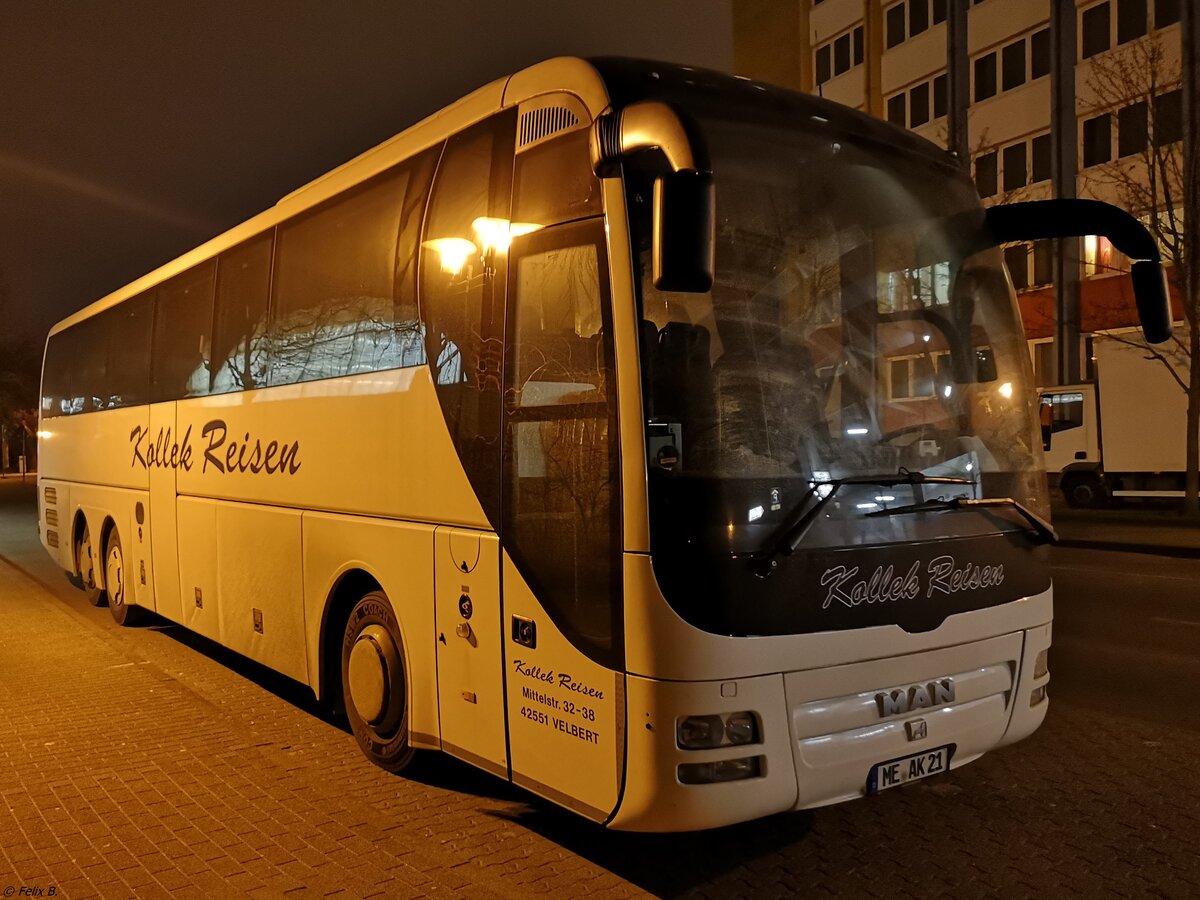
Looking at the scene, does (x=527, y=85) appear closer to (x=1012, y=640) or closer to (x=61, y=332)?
(x=1012, y=640)

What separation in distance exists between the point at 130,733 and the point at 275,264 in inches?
131

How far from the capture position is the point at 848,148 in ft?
15.4

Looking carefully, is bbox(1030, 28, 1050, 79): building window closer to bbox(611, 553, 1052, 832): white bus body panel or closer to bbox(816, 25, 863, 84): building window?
Answer: bbox(816, 25, 863, 84): building window

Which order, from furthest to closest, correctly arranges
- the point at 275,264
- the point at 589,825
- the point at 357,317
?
the point at 275,264 < the point at 357,317 < the point at 589,825

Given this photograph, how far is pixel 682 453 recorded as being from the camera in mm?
3971

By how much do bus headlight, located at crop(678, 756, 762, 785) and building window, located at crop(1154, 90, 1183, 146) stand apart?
74.9 feet

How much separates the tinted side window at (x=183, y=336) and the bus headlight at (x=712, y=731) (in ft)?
19.4

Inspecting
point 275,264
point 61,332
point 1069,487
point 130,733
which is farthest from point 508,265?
point 1069,487

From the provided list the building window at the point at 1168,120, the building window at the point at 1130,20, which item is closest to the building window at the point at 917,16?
the building window at the point at 1130,20

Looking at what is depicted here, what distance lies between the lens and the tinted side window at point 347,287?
5699mm

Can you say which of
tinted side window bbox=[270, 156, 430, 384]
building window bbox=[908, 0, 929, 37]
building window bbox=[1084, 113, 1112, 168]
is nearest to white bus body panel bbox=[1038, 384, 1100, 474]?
building window bbox=[1084, 113, 1112, 168]

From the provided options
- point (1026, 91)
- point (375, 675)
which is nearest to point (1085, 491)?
point (1026, 91)

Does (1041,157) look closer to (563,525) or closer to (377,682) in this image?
(377,682)

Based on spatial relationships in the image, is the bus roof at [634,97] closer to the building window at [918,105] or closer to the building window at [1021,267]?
the building window at [1021,267]
